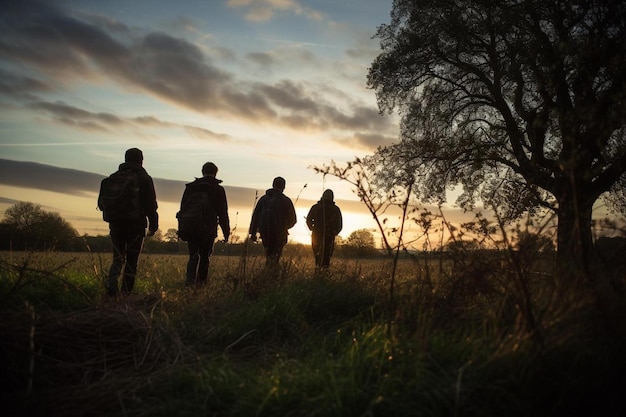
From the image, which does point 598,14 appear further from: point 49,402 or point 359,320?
point 49,402

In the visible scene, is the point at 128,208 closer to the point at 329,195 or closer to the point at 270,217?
the point at 270,217

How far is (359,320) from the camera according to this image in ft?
16.1

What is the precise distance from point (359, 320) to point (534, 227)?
2.04 metres

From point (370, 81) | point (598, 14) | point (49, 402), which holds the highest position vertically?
point (370, 81)

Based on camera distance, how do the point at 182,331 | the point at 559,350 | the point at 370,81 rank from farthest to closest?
the point at 370,81 → the point at 182,331 → the point at 559,350

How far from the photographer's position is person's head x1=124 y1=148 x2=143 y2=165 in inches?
294

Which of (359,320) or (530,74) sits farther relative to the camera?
(530,74)

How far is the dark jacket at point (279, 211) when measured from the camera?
10211 mm

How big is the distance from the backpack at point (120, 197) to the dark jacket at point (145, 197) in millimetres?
99

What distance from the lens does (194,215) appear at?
26.8 ft

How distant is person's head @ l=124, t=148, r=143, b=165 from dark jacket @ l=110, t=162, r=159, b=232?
8 centimetres

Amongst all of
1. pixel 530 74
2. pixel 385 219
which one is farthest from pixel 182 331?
pixel 530 74

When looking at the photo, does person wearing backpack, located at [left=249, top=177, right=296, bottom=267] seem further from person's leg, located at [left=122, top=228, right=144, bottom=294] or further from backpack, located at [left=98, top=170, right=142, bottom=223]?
backpack, located at [left=98, top=170, right=142, bottom=223]

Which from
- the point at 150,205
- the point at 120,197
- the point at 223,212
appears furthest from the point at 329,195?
the point at 120,197
